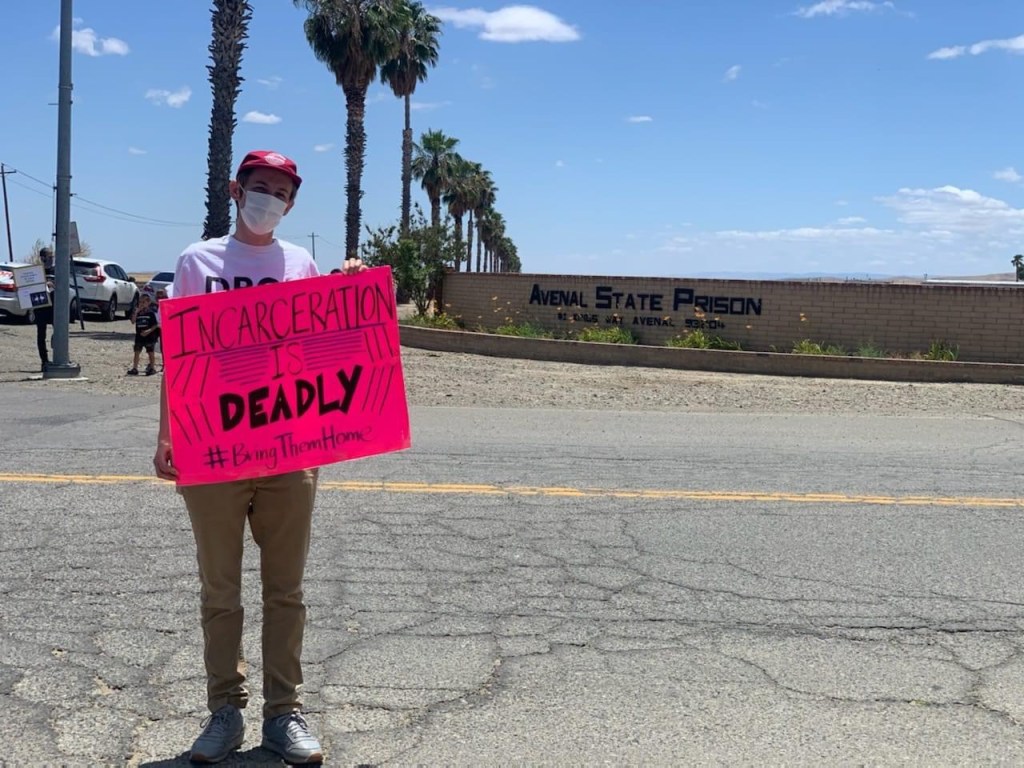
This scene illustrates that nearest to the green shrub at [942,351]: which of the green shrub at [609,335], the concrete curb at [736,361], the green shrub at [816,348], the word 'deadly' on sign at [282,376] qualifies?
the concrete curb at [736,361]

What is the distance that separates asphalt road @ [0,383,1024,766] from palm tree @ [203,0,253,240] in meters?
15.7

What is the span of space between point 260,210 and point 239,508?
1036mm

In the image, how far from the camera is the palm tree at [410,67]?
147 ft

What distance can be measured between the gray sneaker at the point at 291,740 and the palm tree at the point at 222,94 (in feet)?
65.2

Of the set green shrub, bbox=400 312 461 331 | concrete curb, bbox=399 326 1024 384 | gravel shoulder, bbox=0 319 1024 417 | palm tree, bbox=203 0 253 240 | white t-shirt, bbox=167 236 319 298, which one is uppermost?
palm tree, bbox=203 0 253 240

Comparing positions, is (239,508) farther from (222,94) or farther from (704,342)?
(222,94)

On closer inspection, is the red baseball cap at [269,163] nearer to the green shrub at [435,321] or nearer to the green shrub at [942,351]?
the green shrub at [942,351]

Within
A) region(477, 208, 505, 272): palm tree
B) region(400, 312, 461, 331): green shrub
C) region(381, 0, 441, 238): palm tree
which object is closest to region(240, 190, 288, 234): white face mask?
region(400, 312, 461, 331): green shrub

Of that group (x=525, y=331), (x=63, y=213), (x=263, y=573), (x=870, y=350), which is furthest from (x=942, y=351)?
(x=263, y=573)

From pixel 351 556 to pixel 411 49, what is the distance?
42.8 metres

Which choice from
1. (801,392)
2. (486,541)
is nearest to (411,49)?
(801,392)

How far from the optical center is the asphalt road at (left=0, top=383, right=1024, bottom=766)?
3729 millimetres

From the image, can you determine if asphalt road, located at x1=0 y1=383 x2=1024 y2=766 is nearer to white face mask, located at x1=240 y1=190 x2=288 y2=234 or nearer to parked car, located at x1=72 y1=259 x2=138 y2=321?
white face mask, located at x1=240 y1=190 x2=288 y2=234

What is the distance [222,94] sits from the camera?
74.4 feet
